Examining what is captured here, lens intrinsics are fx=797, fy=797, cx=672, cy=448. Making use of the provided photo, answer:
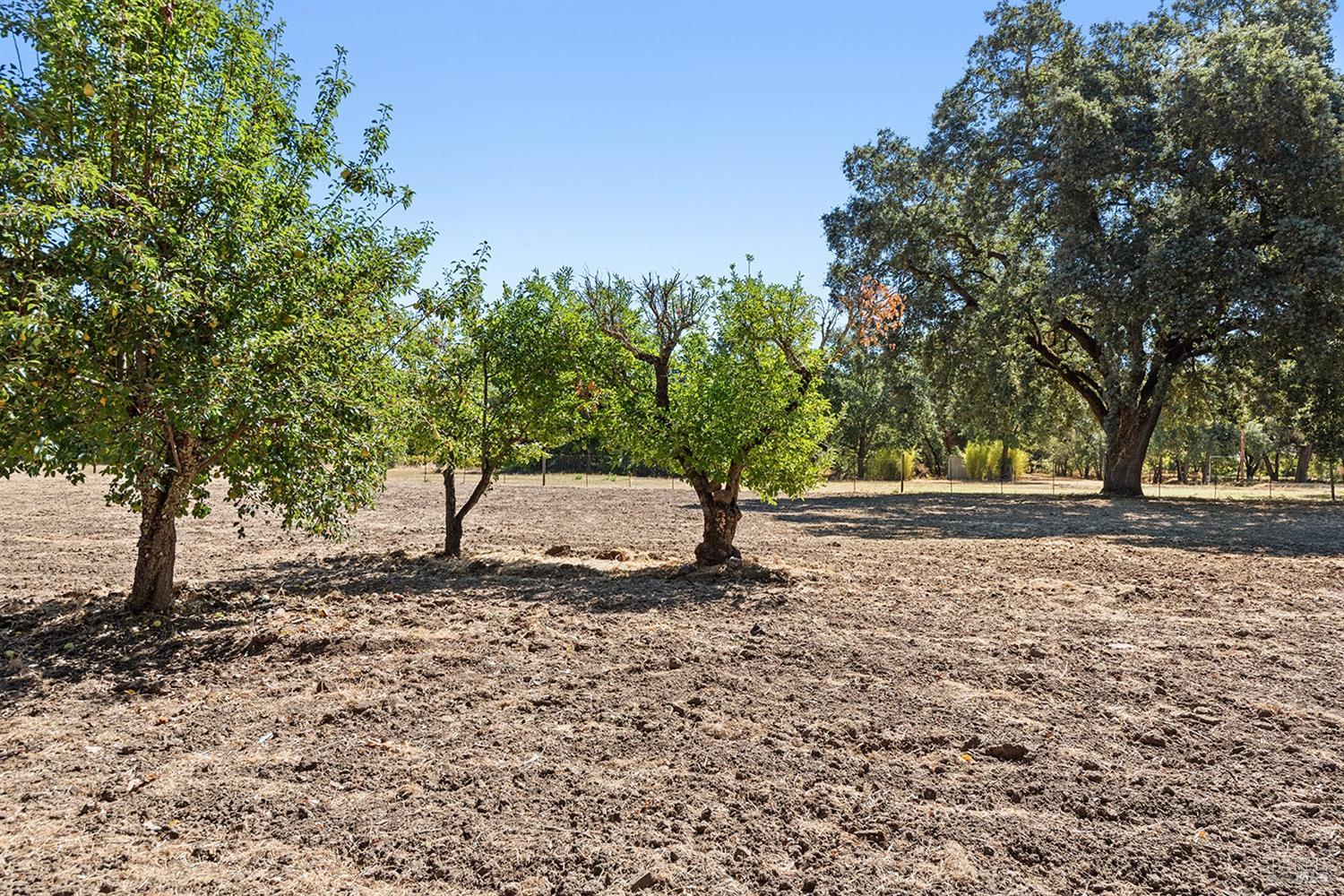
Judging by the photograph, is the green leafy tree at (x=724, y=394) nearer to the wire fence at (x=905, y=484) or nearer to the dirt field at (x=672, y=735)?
the dirt field at (x=672, y=735)

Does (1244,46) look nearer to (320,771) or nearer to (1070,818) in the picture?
(1070,818)

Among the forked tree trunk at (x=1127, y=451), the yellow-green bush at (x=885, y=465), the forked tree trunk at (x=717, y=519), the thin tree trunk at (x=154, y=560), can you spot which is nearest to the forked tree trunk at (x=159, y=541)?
the thin tree trunk at (x=154, y=560)

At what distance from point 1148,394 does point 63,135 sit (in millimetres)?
31101

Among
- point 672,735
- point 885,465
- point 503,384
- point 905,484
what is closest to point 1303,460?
point 885,465

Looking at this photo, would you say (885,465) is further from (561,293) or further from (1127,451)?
(561,293)

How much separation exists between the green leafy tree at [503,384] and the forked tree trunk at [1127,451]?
80.1ft

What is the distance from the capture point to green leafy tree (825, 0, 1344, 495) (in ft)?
71.3

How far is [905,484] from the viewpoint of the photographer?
154ft

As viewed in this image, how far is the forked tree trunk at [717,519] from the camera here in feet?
37.1

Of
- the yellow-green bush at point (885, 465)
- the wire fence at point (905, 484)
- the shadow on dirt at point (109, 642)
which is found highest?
the yellow-green bush at point (885, 465)

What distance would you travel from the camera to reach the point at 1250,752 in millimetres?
4945

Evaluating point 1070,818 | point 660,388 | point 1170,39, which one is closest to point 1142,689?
point 1070,818

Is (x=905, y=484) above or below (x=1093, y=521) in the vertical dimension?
above

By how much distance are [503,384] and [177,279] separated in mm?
6770
